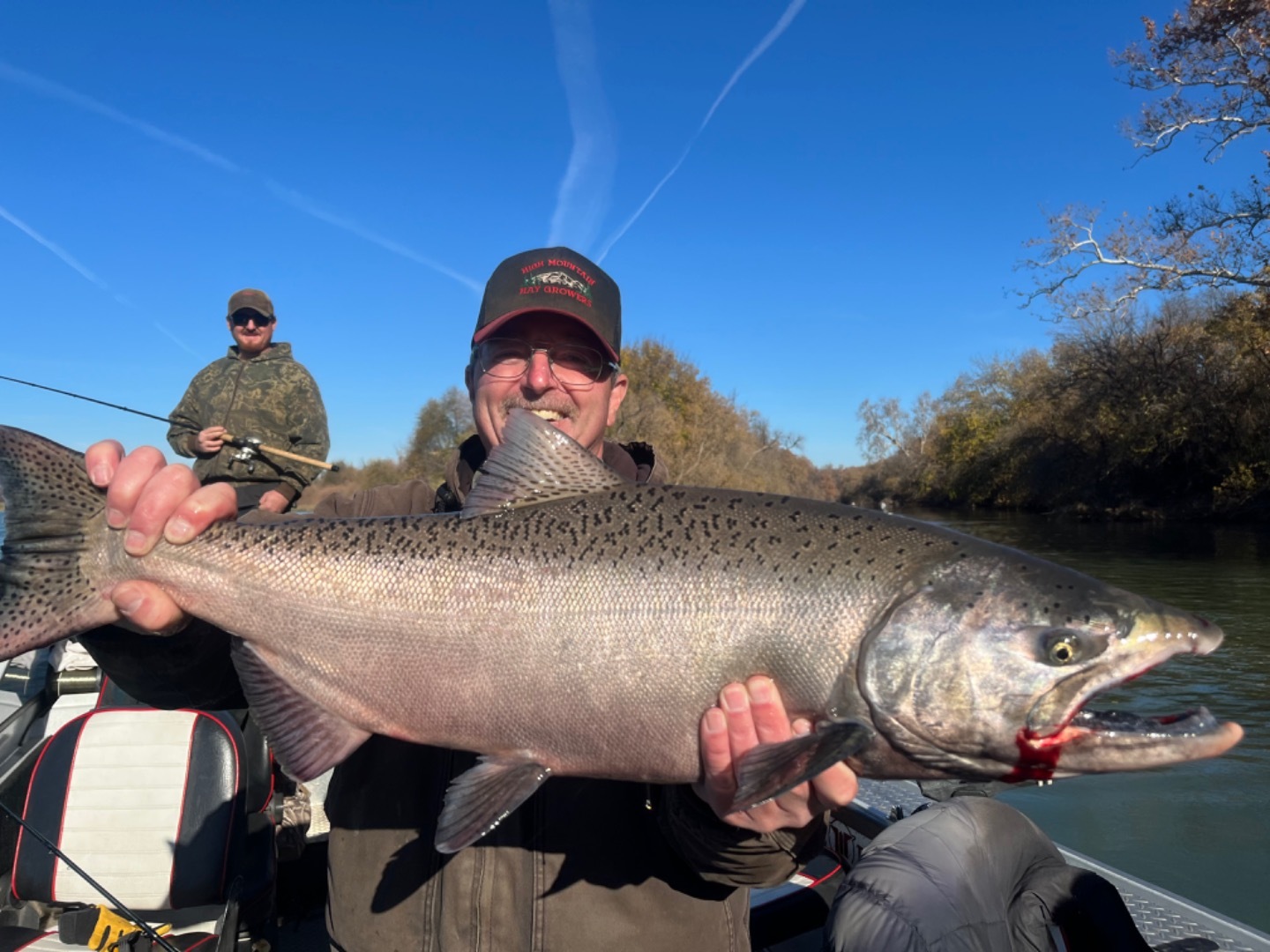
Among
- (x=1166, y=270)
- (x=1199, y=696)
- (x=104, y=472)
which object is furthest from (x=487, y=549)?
(x=1166, y=270)

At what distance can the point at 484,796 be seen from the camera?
2.15 m

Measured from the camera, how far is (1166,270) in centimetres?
2381

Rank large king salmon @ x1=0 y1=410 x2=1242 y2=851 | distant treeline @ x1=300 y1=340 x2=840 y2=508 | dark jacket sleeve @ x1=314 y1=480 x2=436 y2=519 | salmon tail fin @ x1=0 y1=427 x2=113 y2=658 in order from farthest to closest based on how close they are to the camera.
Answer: distant treeline @ x1=300 y1=340 x2=840 y2=508 → dark jacket sleeve @ x1=314 y1=480 x2=436 y2=519 → salmon tail fin @ x1=0 y1=427 x2=113 y2=658 → large king salmon @ x1=0 y1=410 x2=1242 y2=851

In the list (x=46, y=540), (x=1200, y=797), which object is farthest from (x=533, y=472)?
(x=1200, y=797)

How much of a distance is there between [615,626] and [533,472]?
604mm

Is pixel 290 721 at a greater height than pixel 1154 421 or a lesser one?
lesser

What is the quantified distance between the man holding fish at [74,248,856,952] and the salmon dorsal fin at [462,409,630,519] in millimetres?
670

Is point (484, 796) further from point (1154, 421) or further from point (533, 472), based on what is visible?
point (1154, 421)

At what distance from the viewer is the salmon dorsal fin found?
2516 mm

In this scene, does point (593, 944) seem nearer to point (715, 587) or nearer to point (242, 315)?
point (715, 587)

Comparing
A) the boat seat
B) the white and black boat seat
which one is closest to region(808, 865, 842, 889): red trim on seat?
the boat seat

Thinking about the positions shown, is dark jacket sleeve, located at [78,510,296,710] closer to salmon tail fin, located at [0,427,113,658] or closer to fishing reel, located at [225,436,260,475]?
salmon tail fin, located at [0,427,113,658]

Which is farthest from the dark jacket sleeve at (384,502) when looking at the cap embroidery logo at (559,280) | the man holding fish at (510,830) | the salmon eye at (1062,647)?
the salmon eye at (1062,647)

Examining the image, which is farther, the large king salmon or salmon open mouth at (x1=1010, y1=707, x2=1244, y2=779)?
the large king salmon
